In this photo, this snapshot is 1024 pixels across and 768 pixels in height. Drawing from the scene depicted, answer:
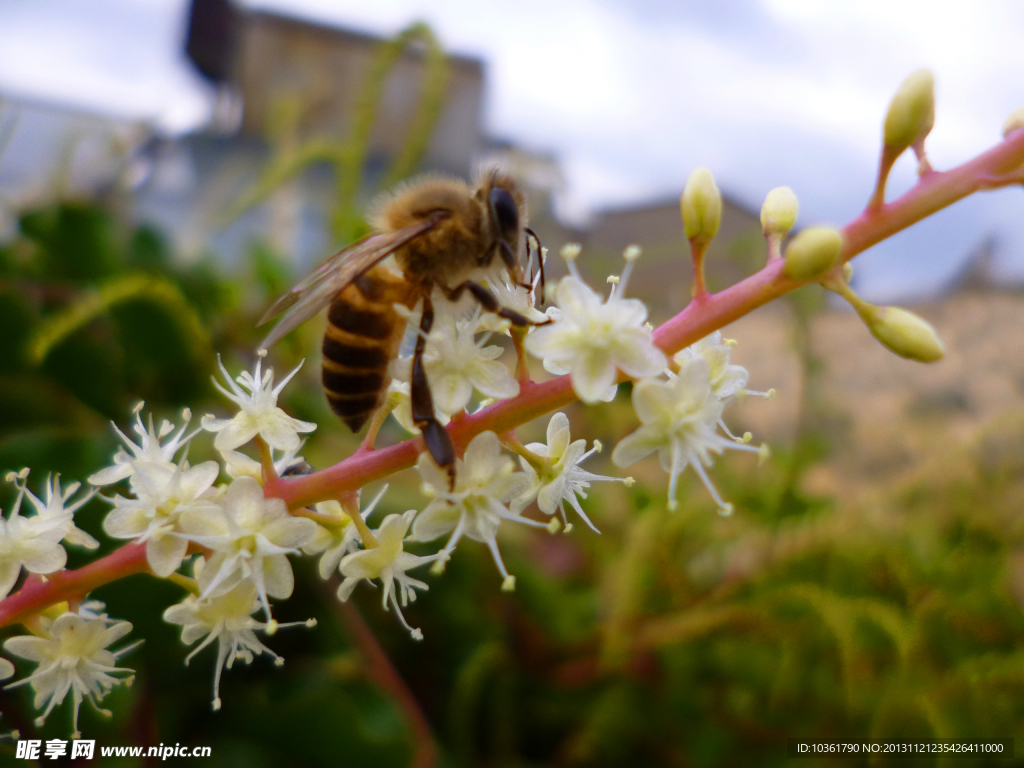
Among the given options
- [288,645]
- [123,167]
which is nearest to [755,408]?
[288,645]

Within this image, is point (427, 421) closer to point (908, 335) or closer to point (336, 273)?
point (336, 273)

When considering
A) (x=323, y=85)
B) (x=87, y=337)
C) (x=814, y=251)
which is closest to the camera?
(x=814, y=251)

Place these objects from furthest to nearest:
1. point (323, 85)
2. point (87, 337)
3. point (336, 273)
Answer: point (323, 85)
point (87, 337)
point (336, 273)

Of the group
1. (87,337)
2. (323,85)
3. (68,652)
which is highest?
(323,85)

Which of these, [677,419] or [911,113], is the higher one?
[911,113]

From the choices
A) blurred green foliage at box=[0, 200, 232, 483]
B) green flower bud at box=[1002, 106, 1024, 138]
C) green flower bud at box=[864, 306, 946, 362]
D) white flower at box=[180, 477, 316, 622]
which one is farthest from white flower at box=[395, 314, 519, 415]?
blurred green foliage at box=[0, 200, 232, 483]

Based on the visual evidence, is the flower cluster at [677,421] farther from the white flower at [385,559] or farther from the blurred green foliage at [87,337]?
the blurred green foliage at [87,337]

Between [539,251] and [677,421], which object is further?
[539,251]

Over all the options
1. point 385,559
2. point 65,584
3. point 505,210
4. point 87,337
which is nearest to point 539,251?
point 505,210
